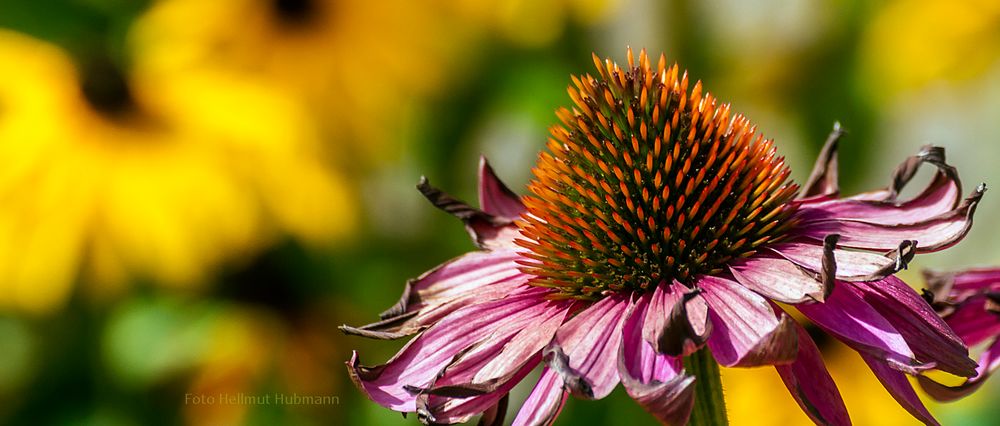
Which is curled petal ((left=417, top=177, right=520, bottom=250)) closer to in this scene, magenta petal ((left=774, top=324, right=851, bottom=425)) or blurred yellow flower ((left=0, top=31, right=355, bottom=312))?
magenta petal ((left=774, top=324, right=851, bottom=425))

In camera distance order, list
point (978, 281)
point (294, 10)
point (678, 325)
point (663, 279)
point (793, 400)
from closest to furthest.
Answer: point (678, 325), point (663, 279), point (978, 281), point (793, 400), point (294, 10)

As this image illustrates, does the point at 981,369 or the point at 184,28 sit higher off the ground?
the point at 184,28

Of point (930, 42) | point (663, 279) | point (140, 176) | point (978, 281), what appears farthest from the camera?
point (930, 42)

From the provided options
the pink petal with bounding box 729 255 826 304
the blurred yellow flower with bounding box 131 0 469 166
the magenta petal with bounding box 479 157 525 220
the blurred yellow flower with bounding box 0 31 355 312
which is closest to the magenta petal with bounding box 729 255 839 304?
the pink petal with bounding box 729 255 826 304

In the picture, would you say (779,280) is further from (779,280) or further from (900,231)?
(900,231)

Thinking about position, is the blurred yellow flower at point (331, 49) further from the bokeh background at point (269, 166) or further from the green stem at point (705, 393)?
the green stem at point (705, 393)

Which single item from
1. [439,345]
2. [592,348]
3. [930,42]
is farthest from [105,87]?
[930,42]

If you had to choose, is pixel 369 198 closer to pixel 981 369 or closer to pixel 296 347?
pixel 296 347

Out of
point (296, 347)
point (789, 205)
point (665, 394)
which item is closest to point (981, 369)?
point (789, 205)
